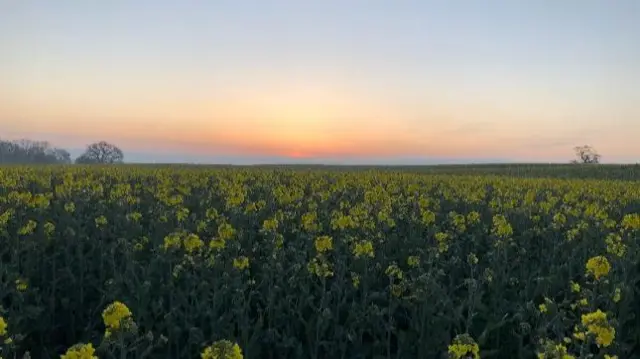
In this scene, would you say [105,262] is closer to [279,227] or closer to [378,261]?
[279,227]

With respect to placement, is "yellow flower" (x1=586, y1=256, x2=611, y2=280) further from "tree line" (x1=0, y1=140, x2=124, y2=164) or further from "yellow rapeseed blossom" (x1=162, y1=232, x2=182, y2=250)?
"tree line" (x1=0, y1=140, x2=124, y2=164)

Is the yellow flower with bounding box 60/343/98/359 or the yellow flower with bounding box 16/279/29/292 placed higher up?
the yellow flower with bounding box 60/343/98/359

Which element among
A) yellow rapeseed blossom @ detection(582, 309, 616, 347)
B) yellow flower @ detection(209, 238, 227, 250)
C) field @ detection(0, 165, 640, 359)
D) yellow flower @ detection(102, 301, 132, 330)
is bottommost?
field @ detection(0, 165, 640, 359)

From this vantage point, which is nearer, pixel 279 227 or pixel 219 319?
pixel 219 319

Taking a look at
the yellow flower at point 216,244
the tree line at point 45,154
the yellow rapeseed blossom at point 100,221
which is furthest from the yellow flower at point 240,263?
the tree line at point 45,154

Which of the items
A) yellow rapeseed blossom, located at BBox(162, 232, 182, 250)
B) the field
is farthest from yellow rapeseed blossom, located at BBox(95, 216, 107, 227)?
yellow rapeseed blossom, located at BBox(162, 232, 182, 250)

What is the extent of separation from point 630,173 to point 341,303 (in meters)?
45.3

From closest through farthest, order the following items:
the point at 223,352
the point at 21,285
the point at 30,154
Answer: the point at 223,352, the point at 21,285, the point at 30,154

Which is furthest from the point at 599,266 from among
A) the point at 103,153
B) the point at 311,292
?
the point at 103,153

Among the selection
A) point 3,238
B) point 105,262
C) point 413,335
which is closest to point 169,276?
point 105,262

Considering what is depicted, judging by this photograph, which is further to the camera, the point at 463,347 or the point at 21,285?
the point at 21,285

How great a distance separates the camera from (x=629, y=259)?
23.1ft

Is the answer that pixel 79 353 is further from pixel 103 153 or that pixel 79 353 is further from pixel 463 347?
pixel 103 153

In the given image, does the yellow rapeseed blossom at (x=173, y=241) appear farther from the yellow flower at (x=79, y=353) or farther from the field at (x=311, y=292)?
the yellow flower at (x=79, y=353)
